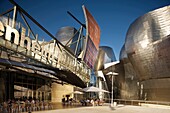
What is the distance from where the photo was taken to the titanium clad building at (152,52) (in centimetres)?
3191

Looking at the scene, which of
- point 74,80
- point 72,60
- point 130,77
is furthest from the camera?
point 130,77

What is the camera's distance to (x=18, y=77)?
19.4 m

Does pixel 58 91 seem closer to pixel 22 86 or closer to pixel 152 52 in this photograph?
pixel 22 86

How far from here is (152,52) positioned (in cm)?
3338

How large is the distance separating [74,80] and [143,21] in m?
19.8

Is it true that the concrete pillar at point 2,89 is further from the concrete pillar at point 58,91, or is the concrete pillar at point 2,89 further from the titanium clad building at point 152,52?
the titanium clad building at point 152,52

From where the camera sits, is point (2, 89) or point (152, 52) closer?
point (2, 89)

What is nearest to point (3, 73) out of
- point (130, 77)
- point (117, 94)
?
point (130, 77)

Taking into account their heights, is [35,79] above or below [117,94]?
above

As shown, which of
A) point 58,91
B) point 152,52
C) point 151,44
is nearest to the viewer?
point 58,91

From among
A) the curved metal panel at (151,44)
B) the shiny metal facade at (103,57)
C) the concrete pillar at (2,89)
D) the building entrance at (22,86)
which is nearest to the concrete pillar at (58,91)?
the building entrance at (22,86)

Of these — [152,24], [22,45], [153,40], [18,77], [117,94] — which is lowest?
[117,94]

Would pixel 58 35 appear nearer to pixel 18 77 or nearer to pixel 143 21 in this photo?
pixel 143 21

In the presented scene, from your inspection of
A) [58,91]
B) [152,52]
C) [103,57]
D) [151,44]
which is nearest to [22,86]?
[58,91]
